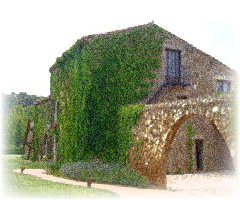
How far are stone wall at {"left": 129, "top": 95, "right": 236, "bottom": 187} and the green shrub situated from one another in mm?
437

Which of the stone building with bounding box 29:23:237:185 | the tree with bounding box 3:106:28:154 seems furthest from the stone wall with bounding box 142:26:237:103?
the tree with bounding box 3:106:28:154

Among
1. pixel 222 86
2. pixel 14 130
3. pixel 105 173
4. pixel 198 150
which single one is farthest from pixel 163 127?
pixel 14 130

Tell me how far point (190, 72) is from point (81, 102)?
8.26 metres

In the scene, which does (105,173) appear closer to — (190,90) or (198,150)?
(198,150)

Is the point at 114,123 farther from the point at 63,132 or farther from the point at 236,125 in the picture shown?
the point at 236,125

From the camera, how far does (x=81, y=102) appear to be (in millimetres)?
18609

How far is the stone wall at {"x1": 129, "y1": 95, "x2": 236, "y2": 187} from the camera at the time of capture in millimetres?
11203

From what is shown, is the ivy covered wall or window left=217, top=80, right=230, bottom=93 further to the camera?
window left=217, top=80, right=230, bottom=93

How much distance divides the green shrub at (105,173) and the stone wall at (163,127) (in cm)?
44

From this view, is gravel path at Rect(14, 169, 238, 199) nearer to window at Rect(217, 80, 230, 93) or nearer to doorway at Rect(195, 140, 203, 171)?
doorway at Rect(195, 140, 203, 171)

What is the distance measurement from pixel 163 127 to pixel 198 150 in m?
8.51

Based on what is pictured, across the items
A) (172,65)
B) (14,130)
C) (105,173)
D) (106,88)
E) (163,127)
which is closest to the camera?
(163,127)

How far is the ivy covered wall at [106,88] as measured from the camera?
17.8 metres

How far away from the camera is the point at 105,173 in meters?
15.2
